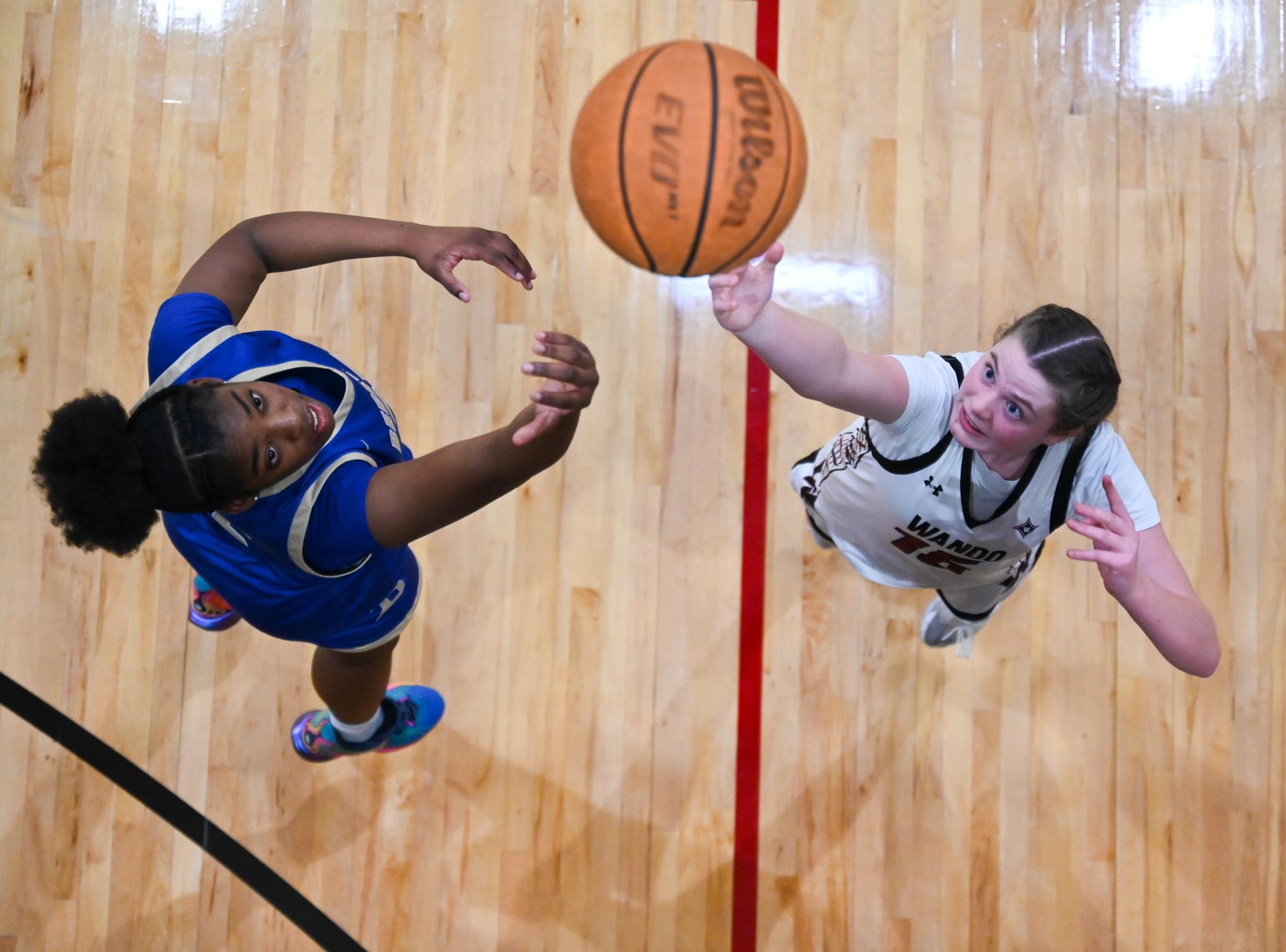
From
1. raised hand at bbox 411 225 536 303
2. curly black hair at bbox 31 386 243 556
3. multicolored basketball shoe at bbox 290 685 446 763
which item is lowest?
multicolored basketball shoe at bbox 290 685 446 763

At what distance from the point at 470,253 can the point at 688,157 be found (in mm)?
669

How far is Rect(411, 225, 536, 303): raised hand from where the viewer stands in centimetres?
218

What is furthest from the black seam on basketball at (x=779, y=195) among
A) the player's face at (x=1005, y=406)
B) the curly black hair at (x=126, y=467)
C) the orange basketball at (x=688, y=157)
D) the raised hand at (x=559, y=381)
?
the curly black hair at (x=126, y=467)

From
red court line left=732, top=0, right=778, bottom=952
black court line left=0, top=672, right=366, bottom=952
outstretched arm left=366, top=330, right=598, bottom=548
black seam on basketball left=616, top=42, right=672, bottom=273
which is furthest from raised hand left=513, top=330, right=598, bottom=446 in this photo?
black court line left=0, top=672, right=366, bottom=952

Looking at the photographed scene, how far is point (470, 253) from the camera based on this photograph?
2.19 meters

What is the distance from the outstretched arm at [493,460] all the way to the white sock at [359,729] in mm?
1175

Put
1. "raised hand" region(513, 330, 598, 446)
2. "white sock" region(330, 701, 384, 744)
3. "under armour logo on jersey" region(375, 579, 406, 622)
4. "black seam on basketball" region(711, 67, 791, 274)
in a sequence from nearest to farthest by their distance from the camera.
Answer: "raised hand" region(513, 330, 598, 446) → "black seam on basketball" region(711, 67, 791, 274) → "under armour logo on jersey" region(375, 579, 406, 622) → "white sock" region(330, 701, 384, 744)

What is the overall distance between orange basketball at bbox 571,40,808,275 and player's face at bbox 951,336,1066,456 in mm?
518

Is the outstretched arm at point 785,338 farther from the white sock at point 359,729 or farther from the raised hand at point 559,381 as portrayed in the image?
the white sock at point 359,729

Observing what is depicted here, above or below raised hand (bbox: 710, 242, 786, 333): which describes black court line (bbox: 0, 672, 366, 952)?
below

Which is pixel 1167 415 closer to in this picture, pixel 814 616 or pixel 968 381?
pixel 814 616

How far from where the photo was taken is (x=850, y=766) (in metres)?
3.07

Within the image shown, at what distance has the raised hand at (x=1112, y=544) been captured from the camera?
1905 millimetres

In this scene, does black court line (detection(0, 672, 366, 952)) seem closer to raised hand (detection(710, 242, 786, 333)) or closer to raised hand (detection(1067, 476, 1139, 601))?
raised hand (detection(710, 242, 786, 333))
